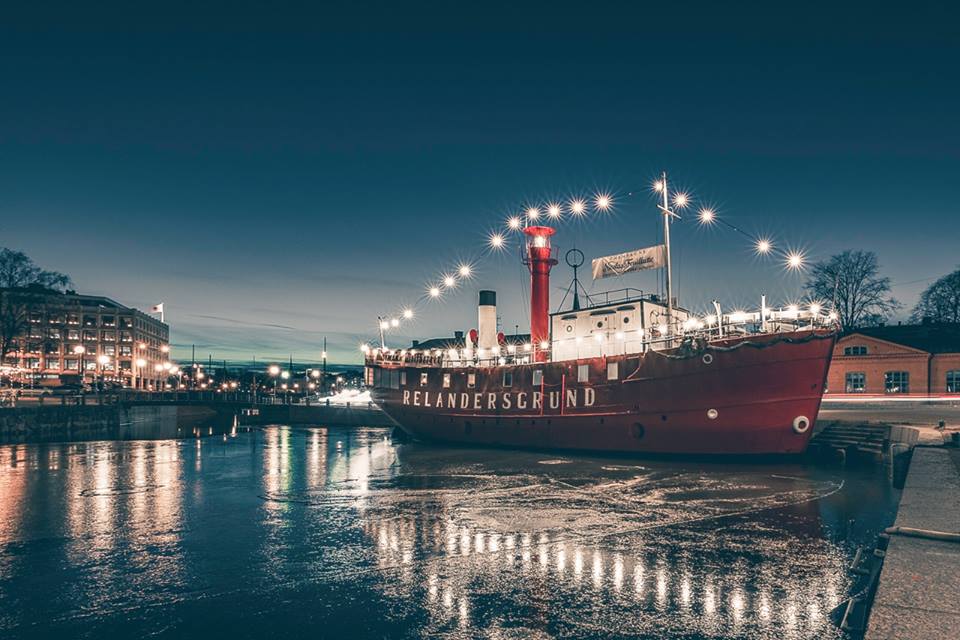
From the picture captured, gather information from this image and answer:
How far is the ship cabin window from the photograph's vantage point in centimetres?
2641

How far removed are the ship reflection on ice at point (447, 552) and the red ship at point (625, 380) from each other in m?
2.14

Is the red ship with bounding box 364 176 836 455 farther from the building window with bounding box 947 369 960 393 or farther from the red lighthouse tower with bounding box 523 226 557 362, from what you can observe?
the building window with bounding box 947 369 960 393

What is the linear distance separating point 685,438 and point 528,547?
47.3 feet

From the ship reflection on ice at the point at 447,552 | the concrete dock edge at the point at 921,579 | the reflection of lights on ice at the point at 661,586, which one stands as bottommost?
the ship reflection on ice at the point at 447,552

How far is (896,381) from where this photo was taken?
47281 millimetres

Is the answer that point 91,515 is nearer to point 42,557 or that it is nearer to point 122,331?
point 42,557

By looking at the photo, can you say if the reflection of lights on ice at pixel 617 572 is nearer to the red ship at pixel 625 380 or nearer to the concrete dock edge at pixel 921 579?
the concrete dock edge at pixel 921 579

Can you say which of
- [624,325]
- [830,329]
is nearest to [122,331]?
[624,325]

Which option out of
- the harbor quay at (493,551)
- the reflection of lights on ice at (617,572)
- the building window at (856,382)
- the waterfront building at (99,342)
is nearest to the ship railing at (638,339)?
the harbor quay at (493,551)

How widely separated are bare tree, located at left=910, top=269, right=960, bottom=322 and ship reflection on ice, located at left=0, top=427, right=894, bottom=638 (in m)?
47.0

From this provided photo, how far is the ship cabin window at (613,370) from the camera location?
26406mm

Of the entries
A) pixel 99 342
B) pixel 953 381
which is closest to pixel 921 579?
pixel 953 381

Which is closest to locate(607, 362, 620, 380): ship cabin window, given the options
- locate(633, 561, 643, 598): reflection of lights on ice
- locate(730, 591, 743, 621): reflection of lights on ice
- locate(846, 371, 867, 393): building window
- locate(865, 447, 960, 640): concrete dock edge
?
locate(865, 447, 960, 640): concrete dock edge

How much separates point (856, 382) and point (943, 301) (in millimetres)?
16918
